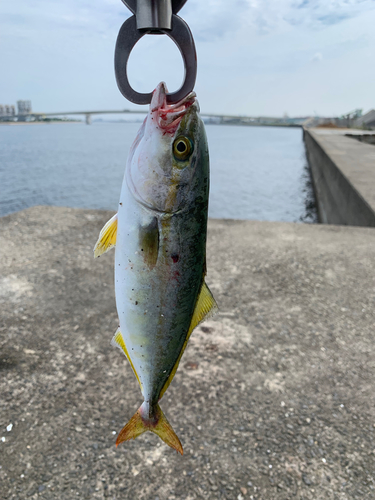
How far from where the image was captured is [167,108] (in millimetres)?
1202

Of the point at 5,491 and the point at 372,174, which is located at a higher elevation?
the point at 372,174

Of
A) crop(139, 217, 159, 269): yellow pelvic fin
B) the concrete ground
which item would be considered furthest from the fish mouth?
the concrete ground

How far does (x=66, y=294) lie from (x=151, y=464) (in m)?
2.78

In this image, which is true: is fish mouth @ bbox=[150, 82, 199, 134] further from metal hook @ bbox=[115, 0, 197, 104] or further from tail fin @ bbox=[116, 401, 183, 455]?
tail fin @ bbox=[116, 401, 183, 455]

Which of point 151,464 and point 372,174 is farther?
point 372,174

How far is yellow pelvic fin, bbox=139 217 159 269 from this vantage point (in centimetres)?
129

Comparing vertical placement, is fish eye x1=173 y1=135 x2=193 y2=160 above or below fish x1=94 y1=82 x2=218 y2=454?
above

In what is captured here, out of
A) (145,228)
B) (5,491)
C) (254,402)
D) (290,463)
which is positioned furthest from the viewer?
(254,402)

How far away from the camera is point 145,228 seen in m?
1.31

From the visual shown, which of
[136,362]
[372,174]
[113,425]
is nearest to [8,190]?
[372,174]

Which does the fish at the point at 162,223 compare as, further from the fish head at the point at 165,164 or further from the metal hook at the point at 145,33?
the metal hook at the point at 145,33

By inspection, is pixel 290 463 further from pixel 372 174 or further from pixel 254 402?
pixel 372 174

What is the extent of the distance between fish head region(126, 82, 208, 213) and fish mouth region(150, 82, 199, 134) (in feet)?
0.04

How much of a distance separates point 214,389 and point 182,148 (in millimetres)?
2801
